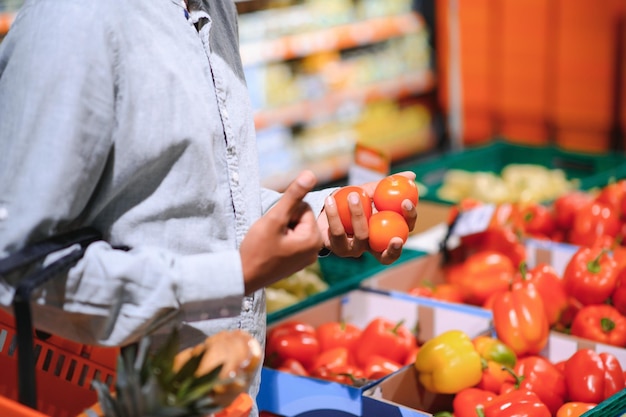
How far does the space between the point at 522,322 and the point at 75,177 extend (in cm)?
145

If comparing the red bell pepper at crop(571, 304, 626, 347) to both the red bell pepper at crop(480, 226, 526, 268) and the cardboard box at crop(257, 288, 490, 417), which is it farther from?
the red bell pepper at crop(480, 226, 526, 268)

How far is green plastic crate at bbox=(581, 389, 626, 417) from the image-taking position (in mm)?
1731

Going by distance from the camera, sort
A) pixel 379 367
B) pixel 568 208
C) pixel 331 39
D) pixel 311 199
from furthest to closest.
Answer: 1. pixel 331 39
2. pixel 568 208
3. pixel 379 367
4. pixel 311 199

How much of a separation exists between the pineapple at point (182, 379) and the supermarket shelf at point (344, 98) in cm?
421

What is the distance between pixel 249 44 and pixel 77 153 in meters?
4.31

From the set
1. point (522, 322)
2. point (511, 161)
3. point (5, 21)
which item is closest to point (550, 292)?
point (522, 322)

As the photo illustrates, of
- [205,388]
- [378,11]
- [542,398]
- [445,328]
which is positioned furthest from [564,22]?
[205,388]

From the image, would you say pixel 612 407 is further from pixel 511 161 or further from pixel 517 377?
pixel 511 161

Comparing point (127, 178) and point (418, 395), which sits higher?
point (127, 178)

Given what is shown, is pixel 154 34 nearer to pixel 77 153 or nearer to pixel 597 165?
pixel 77 153

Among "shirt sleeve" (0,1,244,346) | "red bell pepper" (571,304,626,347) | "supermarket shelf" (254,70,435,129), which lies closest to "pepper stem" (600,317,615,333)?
"red bell pepper" (571,304,626,347)

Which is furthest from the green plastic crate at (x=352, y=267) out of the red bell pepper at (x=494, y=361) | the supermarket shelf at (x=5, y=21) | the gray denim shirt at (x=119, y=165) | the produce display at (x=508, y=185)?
the supermarket shelf at (x=5, y=21)

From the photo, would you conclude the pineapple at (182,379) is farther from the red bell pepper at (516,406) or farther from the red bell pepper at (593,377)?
the red bell pepper at (593,377)

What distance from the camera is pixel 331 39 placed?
5.84 metres
